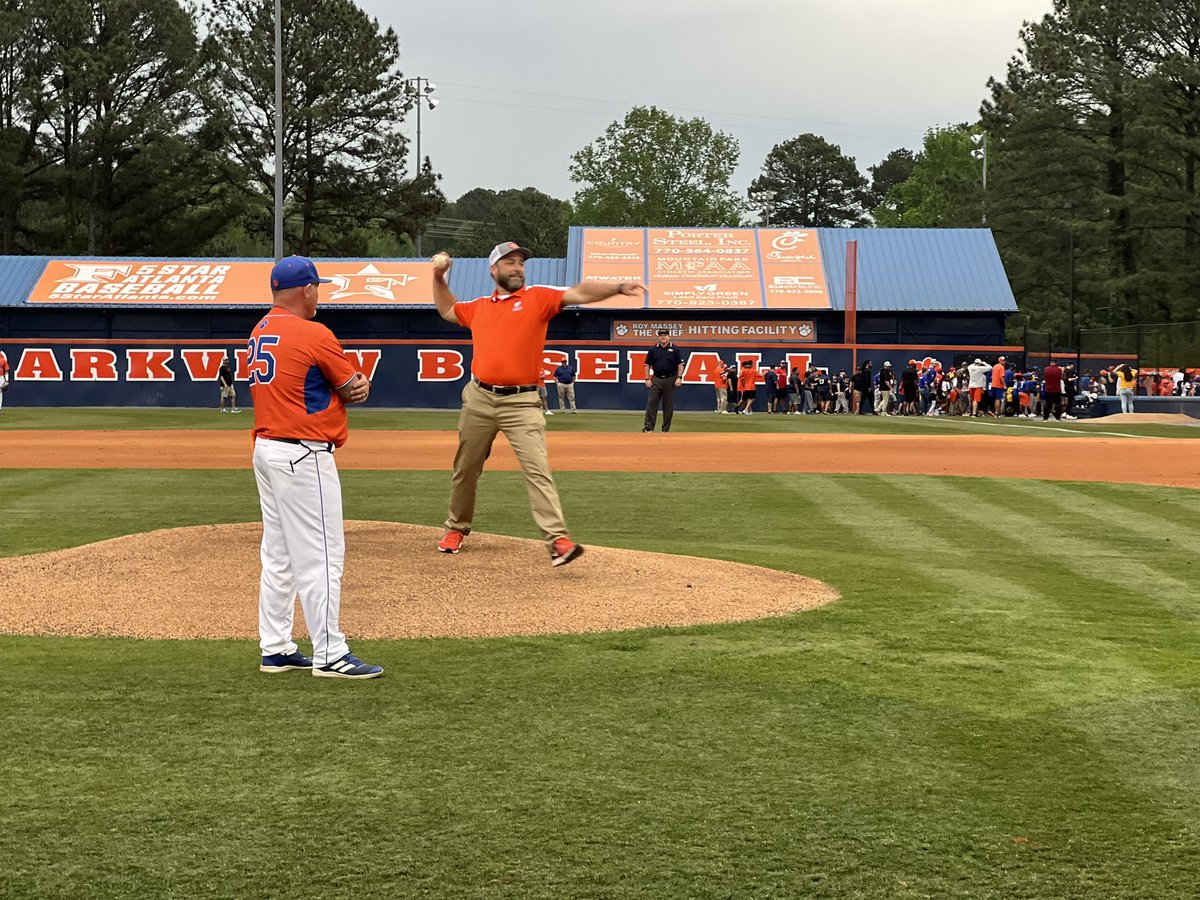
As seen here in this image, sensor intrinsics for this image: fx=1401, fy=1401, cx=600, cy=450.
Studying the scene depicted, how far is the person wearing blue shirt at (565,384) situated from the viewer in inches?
1561

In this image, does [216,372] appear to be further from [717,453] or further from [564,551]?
[564,551]

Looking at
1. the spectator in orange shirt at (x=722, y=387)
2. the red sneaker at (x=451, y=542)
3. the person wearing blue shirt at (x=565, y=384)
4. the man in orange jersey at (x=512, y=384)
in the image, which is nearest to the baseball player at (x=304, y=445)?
the man in orange jersey at (x=512, y=384)

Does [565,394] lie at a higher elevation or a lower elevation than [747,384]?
lower

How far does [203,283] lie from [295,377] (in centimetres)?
4152

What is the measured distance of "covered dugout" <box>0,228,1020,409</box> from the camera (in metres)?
42.7

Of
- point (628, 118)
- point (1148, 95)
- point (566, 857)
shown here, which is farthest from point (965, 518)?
point (628, 118)

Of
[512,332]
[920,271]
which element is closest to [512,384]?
[512,332]

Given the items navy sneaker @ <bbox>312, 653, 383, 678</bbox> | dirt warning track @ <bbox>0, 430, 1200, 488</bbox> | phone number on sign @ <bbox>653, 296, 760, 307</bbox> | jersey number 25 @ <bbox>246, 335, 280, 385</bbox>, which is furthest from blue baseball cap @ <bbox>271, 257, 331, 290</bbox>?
phone number on sign @ <bbox>653, 296, 760, 307</bbox>

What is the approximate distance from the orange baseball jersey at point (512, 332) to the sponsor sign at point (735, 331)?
35.5 m

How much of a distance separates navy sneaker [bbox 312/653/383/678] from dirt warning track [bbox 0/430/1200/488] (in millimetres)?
13069

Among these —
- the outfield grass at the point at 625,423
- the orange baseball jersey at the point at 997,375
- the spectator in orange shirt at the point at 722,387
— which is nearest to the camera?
the outfield grass at the point at 625,423

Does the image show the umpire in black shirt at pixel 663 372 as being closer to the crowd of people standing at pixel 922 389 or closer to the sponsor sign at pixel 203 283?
the crowd of people standing at pixel 922 389

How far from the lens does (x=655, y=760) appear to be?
522 cm

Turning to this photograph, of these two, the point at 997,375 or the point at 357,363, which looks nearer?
the point at 997,375
